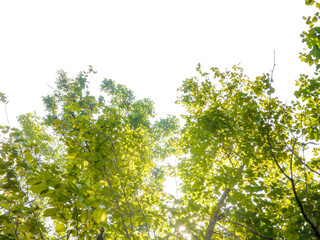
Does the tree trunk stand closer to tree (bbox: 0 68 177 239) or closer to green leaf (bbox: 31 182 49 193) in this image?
tree (bbox: 0 68 177 239)

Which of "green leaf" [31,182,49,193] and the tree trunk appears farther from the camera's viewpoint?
the tree trunk

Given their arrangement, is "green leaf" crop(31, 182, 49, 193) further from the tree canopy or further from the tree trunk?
the tree trunk

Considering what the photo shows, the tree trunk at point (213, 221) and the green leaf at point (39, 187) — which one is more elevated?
the tree trunk at point (213, 221)

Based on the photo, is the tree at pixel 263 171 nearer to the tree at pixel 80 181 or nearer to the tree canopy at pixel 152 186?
the tree canopy at pixel 152 186

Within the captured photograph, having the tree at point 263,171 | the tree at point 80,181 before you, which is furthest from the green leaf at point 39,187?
the tree at point 263,171

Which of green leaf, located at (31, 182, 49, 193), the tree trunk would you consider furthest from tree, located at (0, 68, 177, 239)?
the tree trunk

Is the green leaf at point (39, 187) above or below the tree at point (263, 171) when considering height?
below

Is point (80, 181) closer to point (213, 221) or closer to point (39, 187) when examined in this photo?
point (39, 187)

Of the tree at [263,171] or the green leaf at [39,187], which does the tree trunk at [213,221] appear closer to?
the tree at [263,171]

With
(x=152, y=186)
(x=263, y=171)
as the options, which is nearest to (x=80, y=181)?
(x=152, y=186)

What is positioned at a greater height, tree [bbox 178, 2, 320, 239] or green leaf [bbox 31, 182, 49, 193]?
tree [bbox 178, 2, 320, 239]

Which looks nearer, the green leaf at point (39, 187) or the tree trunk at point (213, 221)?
the green leaf at point (39, 187)

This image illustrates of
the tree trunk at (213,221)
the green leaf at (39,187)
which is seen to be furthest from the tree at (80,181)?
the tree trunk at (213,221)

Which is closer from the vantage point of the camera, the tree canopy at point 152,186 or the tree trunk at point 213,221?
the tree canopy at point 152,186
